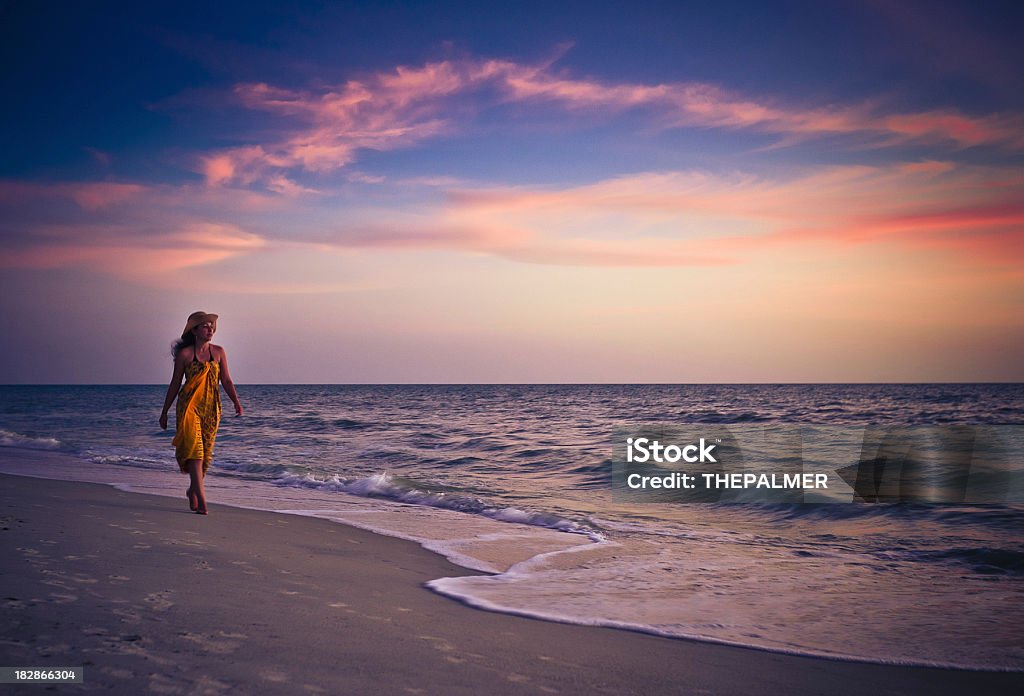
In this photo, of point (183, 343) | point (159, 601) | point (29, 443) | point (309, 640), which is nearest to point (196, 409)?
point (183, 343)

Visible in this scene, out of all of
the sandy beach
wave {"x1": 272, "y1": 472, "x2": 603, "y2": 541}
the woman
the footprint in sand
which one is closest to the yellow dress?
the woman

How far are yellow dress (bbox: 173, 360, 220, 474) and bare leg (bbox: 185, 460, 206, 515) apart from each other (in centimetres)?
6

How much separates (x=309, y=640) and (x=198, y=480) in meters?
4.74

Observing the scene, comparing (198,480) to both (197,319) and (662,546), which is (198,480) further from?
(662,546)

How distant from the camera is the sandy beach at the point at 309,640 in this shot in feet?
10.1

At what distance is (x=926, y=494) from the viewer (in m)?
12.1

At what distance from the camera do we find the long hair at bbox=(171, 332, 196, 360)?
7.38m

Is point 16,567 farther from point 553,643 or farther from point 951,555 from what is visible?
point 951,555

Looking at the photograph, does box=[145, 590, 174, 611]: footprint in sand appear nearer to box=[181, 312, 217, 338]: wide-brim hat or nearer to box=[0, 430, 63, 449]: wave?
box=[181, 312, 217, 338]: wide-brim hat

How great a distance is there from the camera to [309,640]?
3.58 meters

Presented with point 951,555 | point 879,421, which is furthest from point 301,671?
point 879,421

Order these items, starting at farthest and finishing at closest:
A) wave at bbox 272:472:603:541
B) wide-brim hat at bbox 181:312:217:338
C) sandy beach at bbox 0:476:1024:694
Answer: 1. wave at bbox 272:472:603:541
2. wide-brim hat at bbox 181:312:217:338
3. sandy beach at bbox 0:476:1024:694

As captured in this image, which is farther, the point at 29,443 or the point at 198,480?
the point at 29,443

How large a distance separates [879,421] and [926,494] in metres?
21.2
